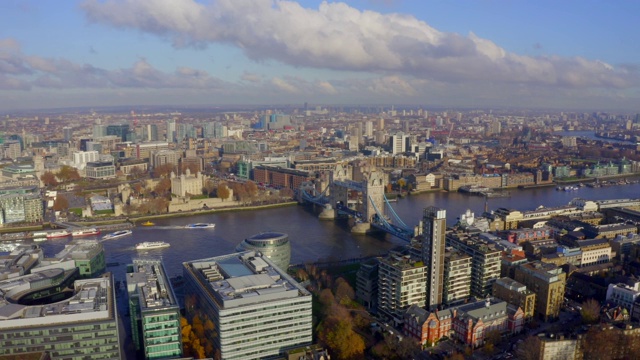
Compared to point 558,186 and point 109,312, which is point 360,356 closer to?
point 109,312

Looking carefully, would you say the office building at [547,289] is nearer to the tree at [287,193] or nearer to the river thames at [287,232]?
the river thames at [287,232]

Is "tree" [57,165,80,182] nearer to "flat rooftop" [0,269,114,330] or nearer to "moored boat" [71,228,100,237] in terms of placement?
"moored boat" [71,228,100,237]

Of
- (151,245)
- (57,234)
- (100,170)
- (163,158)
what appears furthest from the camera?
(163,158)

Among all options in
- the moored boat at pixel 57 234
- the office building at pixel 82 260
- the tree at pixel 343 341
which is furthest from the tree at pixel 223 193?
the tree at pixel 343 341

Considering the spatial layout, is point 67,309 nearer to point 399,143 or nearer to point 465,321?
point 465,321

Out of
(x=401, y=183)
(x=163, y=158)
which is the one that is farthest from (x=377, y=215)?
(x=163, y=158)

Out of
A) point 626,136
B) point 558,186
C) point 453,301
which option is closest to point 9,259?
point 453,301

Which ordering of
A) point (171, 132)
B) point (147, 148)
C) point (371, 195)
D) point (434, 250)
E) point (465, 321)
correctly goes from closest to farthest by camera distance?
point (465, 321) < point (434, 250) < point (371, 195) < point (147, 148) < point (171, 132)
